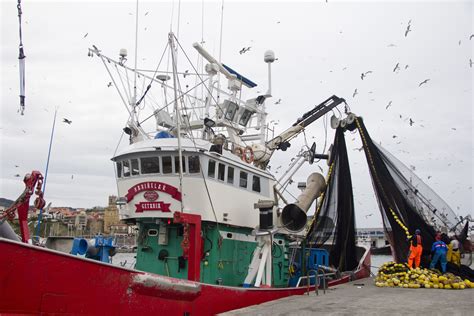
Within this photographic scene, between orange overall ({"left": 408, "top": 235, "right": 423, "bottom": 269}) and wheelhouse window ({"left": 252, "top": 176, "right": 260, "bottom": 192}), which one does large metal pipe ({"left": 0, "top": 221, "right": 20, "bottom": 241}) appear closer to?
wheelhouse window ({"left": 252, "top": 176, "right": 260, "bottom": 192})

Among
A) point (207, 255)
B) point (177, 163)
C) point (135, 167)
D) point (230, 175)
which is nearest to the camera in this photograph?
point (177, 163)

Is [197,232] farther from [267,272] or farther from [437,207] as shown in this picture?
[437,207]

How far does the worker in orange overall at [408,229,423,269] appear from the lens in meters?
13.3

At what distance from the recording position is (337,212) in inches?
598

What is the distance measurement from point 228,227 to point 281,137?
198 inches

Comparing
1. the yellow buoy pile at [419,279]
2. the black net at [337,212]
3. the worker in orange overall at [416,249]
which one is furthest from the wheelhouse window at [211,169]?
the worker in orange overall at [416,249]

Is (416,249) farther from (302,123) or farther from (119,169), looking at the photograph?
(119,169)

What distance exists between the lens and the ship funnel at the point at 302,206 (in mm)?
12812

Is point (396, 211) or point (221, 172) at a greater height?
point (221, 172)

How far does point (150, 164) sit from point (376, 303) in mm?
5824

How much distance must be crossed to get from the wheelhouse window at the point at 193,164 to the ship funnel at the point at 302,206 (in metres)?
3.00

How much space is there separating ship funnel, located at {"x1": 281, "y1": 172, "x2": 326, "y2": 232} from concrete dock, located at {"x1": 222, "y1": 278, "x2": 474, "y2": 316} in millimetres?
1868

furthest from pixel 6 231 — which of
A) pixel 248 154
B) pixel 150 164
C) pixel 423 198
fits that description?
pixel 423 198

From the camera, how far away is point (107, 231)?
76.3 meters
